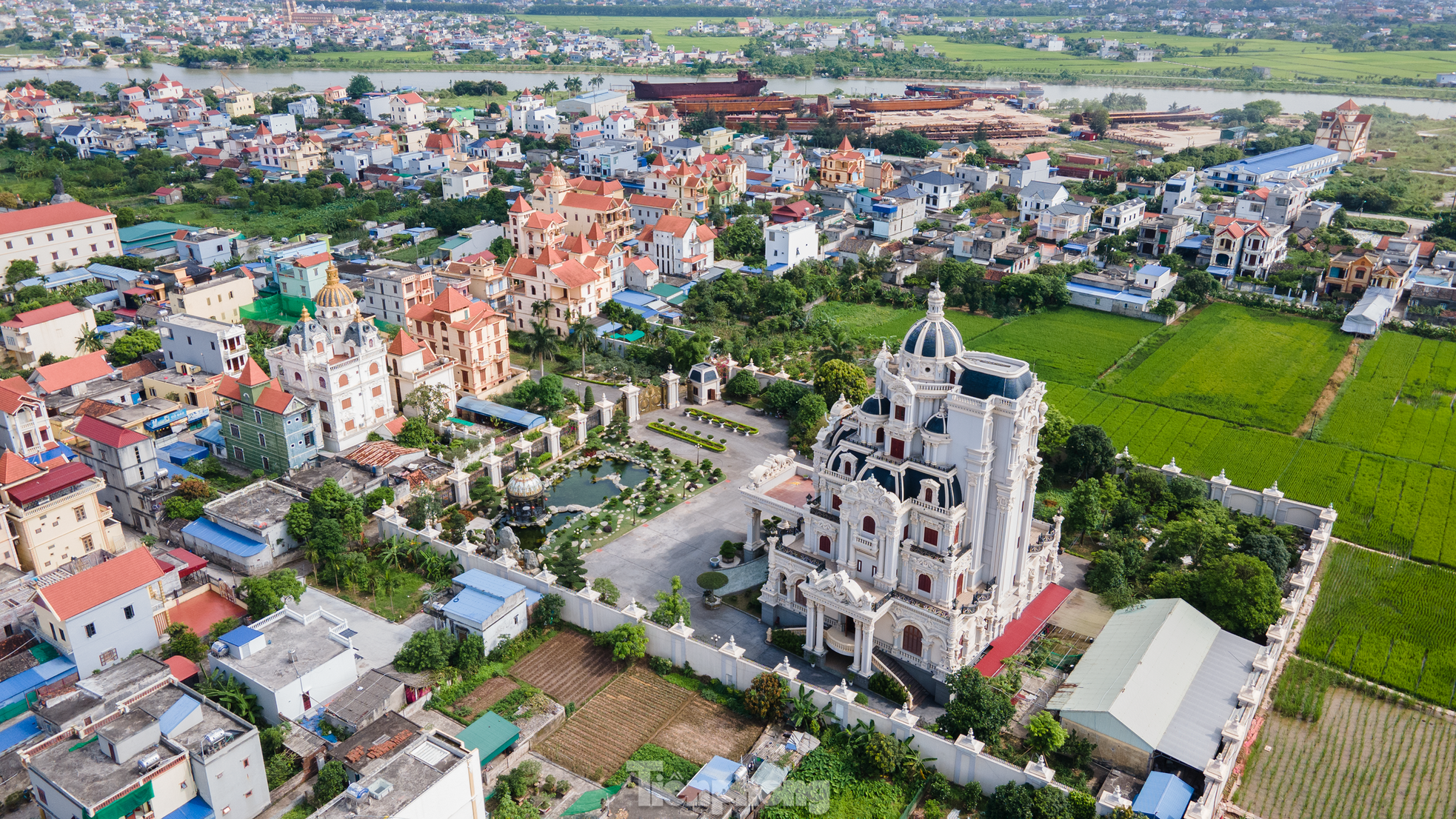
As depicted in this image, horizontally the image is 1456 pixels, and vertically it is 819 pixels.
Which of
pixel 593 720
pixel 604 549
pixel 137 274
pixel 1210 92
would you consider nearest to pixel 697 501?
pixel 604 549

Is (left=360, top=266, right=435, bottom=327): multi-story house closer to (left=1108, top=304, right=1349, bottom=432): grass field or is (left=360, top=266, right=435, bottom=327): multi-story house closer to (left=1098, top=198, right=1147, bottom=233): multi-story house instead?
(left=1108, top=304, right=1349, bottom=432): grass field

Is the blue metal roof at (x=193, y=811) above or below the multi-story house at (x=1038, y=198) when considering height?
below

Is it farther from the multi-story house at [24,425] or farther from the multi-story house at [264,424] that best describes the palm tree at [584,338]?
the multi-story house at [24,425]

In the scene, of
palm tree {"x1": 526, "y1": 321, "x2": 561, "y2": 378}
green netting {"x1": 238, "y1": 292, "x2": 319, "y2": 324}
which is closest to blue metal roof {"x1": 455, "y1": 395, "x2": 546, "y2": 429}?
palm tree {"x1": 526, "y1": 321, "x2": 561, "y2": 378}

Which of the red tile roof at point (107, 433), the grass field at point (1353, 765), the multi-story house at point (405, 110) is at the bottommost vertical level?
the grass field at point (1353, 765)

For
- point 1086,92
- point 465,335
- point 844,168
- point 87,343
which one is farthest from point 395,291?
point 1086,92

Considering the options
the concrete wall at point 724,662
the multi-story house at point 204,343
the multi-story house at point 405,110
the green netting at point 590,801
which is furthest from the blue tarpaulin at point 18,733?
the multi-story house at point 405,110
